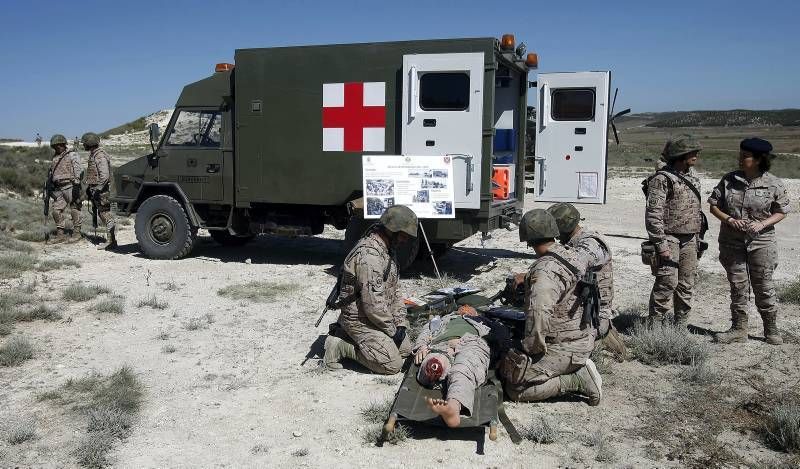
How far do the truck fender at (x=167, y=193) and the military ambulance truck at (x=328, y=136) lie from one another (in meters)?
0.02

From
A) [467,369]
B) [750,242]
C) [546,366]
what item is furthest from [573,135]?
[467,369]

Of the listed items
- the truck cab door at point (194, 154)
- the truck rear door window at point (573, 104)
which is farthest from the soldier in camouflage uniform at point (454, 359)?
the truck cab door at point (194, 154)

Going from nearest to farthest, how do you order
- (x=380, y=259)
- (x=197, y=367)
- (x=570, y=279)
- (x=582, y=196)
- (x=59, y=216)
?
1. (x=570, y=279)
2. (x=380, y=259)
3. (x=197, y=367)
4. (x=582, y=196)
5. (x=59, y=216)

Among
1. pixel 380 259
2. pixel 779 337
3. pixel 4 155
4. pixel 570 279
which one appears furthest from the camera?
pixel 4 155

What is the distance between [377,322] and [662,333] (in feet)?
7.87

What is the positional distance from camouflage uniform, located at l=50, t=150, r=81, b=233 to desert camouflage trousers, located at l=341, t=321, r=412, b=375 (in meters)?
7.35

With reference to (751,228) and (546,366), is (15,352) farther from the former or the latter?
(751,228)

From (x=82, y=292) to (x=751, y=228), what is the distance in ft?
21.8

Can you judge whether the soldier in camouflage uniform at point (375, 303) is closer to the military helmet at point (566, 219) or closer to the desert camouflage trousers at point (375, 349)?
the desert camouflage trousers at point (375, 349)

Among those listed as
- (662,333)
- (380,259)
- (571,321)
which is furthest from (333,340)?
(662,333)

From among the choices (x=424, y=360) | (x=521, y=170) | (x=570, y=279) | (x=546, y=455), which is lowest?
(x=546, y=455)

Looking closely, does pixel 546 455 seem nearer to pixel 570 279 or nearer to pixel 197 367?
pixel 570 279

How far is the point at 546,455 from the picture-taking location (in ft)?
13.5

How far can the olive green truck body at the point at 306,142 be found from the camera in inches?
320
